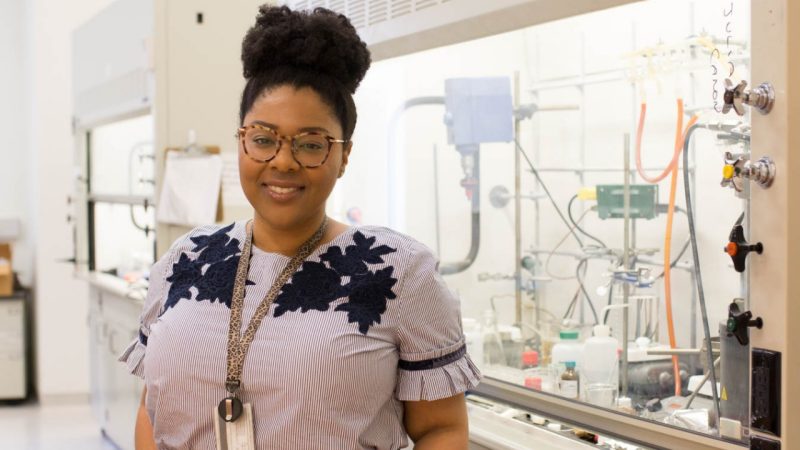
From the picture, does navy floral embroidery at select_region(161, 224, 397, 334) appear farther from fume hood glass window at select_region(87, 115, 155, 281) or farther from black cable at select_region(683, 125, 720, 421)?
fume hood glass window at select_region(87, 115, 155, 281)

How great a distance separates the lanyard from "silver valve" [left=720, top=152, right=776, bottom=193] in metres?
0.71

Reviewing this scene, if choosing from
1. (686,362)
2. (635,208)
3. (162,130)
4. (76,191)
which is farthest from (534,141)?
(76,191)

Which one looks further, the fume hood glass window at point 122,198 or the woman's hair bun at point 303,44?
the fume hood glass window at point 122,198

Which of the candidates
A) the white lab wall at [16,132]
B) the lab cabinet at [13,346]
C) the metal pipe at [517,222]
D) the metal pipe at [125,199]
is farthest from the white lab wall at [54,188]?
the metal pipe at [517,222]

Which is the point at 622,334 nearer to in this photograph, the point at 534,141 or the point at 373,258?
the point at 534,141

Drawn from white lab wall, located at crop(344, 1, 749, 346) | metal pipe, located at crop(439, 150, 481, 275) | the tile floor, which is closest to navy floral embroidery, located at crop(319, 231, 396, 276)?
white lab wall, located at crop(344, 1, 749, 346)

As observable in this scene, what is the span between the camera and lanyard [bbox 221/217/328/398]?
1.40 metres

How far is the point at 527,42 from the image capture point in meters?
2.84

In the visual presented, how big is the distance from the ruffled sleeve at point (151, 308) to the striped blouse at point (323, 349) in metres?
0.07

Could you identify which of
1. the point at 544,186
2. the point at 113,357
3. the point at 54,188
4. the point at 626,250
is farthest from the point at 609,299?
the point at 54,188

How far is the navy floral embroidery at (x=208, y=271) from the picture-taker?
150cm

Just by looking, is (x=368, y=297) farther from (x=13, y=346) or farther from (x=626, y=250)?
(x=13, y=346)

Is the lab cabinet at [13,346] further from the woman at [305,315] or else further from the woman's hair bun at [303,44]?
the woman's hair bun at [303,44]

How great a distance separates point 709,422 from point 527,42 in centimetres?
139
